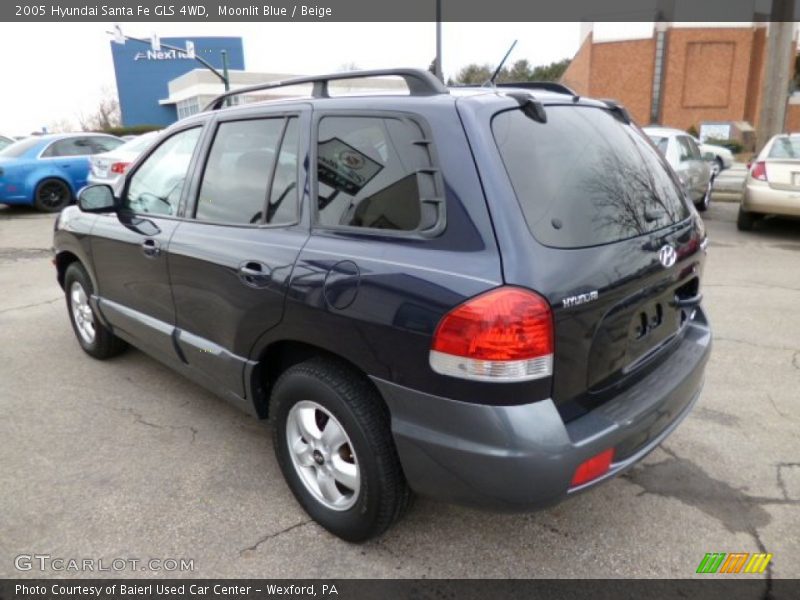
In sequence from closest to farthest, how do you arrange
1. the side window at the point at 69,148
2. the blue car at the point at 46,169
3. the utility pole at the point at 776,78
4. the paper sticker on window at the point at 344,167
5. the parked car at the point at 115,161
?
the paper sticker on window at the point at 344,167 → the parked car at the point at 115,161 → the blue car at the point at 46,169 → the side window at the point at 69,148 → the utility pole at the point at 776,78

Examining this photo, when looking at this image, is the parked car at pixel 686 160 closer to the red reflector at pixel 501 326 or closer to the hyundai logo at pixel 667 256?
the hyundai logo at pixel 667 256

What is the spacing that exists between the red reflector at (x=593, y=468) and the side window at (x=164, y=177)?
2.45 meters

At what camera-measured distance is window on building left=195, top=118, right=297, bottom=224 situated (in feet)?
8.60

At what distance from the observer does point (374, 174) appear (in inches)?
89.6

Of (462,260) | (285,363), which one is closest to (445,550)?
(285,363)

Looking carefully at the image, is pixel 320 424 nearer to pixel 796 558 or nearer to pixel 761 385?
pixel 796 558

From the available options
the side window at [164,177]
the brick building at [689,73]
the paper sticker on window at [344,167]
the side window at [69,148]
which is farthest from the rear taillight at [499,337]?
the brick building at [689,73]

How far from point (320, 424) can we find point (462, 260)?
1.03 m

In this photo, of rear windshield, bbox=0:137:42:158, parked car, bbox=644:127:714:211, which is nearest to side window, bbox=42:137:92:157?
rear windshield, bbox=0:137:42:158

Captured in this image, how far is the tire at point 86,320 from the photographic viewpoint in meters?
4.30

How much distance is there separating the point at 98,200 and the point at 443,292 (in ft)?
9.03

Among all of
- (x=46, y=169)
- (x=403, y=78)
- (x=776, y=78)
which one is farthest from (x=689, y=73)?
(x=403, y=78)

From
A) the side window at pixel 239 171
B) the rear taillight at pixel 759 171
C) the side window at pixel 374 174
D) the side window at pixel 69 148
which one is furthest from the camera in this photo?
the side window at pixel 69 148

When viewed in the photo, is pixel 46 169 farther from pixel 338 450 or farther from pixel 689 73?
pixel 689 73
